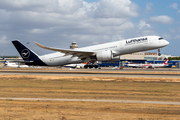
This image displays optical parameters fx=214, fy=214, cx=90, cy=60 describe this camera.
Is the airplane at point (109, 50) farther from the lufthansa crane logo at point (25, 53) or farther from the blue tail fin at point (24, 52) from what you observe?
the lufthansa crane logo at point (25, 53)

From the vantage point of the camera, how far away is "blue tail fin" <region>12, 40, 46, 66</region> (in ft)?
175

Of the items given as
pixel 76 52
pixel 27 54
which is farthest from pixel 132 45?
pixel 27 54

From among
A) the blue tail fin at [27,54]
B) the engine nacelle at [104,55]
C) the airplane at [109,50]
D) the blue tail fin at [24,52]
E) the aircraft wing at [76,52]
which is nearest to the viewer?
the aircraft wing at [76,52]

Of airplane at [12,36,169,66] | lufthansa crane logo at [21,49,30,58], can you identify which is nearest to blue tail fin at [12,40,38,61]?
lufthansa crane logo at [21,49,30,58]

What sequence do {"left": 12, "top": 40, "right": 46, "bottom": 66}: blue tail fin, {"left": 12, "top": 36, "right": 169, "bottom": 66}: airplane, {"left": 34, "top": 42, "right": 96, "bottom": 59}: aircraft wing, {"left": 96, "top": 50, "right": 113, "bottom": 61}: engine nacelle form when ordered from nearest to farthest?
1. {"left": 34, "top": 42, "right": 96, "bottom": 59}: aircraft wing
2. {"left": 12, "top": 36, "right": 169, "bottom": 66}: airplane
3. {"left": 96, "top": 50, "right": 113, "bottom": 61}: engine nacelle
4. {"left": 12, "top": 40, "right": 46, "bottom": 66}: blue tail fin

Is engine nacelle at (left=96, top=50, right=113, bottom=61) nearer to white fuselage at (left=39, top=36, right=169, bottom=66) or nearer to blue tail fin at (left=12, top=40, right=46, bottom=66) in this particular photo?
white fuselage at (left=39, top=36, right=169, bottom=66)

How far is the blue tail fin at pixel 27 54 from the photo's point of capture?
53.2 metres

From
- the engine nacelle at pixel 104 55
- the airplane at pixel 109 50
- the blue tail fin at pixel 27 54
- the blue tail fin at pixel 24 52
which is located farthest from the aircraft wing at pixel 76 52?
the blue tail fin at pixel 24 52

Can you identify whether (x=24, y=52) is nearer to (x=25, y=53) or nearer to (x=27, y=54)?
(x=25, y=53)

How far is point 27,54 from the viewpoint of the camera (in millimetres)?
53500

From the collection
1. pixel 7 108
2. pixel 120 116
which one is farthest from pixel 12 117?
pixel 120 116

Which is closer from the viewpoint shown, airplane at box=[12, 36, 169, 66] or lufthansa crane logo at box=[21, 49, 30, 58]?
airplane at box=[12, 36, 169, 66]

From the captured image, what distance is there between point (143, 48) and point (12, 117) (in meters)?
39.2

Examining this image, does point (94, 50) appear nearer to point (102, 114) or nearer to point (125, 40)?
point (125, 40)
